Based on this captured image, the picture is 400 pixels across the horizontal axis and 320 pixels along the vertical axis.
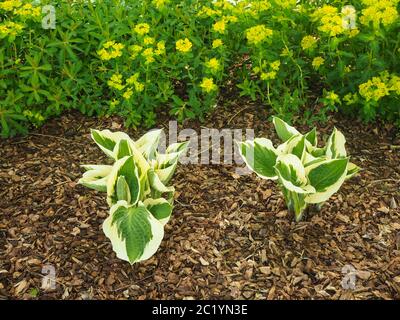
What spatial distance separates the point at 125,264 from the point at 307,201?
3.07 ft

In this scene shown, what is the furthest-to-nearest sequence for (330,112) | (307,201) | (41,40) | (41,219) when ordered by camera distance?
(330,112)
(41,40)
(41,219)
(307,201)

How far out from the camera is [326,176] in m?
2.69

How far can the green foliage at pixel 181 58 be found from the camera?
10.8 ft

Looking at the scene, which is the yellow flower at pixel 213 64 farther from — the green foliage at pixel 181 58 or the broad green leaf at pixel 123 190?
the broad green leaf at pixel 123 190

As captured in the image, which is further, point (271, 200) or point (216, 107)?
point (216, 107)

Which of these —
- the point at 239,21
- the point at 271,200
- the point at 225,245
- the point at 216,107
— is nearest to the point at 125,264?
the point at 225,245

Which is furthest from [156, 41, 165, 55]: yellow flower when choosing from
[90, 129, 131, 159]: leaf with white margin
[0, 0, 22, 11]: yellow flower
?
[0, 0, 22, 11]: yellow flower

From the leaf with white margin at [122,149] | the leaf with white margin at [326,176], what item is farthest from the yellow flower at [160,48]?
the leaf with white margin at [326,176]

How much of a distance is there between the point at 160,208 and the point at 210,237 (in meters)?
0.36

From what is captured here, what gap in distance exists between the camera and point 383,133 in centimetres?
356

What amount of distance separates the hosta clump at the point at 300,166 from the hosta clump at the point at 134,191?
429 millimetres

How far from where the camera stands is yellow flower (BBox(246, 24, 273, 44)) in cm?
320

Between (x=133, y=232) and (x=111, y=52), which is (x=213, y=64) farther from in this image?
(x=133, y=232)

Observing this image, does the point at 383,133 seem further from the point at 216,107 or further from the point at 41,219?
the point at 41,219
